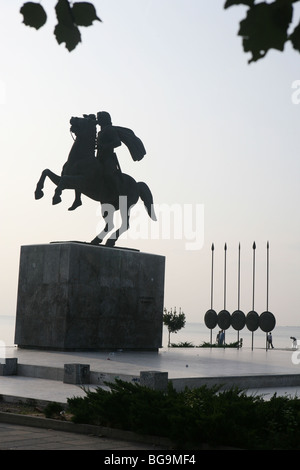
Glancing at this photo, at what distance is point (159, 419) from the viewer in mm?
7434

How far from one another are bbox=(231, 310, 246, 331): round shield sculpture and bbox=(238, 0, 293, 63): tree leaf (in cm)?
2704

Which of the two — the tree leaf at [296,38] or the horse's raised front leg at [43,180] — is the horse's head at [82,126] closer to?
the horse's raised front leg at [43,180]

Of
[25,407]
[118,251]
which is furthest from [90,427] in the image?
[118,251]

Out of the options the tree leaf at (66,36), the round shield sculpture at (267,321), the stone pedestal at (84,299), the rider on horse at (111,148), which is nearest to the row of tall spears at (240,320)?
the round shield sculpture at (267,321)

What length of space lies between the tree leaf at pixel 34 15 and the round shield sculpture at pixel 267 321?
1029 inches

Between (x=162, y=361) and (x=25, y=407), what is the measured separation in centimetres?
647

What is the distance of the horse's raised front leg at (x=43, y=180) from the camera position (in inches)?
742

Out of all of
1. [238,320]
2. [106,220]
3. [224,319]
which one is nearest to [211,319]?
[224,319]

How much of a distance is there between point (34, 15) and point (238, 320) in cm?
2703

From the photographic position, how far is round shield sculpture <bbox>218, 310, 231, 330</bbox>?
29.9 m

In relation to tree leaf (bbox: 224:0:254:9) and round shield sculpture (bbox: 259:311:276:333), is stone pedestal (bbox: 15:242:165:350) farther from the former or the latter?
tree leaf (bbox: 224:0:254:9)

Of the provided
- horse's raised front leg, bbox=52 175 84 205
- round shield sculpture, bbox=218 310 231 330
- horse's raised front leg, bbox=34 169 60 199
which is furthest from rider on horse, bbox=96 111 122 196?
round shield sculpture, bbox=218 310 231 330

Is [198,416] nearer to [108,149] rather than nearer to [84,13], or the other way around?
[84,13]
